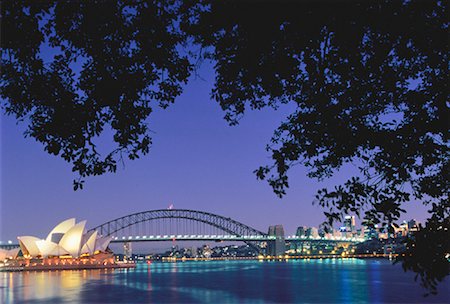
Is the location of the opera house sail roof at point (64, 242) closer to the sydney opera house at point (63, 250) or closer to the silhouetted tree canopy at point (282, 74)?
the sydney opera house at point (63, 250)

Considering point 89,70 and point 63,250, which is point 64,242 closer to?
point 63,250

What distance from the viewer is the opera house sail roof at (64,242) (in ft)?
454

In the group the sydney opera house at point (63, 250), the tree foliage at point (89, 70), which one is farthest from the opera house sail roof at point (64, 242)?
the tree foliage at point (89, 70)

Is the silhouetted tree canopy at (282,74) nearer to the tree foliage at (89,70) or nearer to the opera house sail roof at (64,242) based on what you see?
the tree foliage at (89,70)

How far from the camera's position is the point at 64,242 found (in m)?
139

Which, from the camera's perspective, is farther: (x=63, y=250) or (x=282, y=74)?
(x=63, y=250)

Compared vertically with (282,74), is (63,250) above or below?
below

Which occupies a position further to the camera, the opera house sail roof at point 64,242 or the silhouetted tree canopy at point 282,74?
the opera house sail roof at point 64,242

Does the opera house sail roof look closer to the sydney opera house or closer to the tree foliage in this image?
the sydney opera house

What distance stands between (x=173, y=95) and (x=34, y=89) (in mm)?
1943

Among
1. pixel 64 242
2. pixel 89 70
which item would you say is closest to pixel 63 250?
pixel 64 242

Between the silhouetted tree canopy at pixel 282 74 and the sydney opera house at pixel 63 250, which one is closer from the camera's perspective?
the silhouetted tree canopy at pixel 282 74

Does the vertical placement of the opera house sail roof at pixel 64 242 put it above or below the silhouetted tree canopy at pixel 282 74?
below

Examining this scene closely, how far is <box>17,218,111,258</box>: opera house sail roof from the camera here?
13838 centimetres
